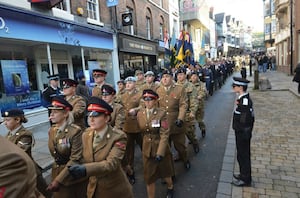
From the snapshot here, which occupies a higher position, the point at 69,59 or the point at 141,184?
the point at 69,59

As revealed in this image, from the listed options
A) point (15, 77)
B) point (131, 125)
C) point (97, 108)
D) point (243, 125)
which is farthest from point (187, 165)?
point (15, 77)

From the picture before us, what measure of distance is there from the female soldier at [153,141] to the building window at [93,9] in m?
9.56

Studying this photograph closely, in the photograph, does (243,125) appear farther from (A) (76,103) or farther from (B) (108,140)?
(A) (76,103)

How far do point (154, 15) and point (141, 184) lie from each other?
57.0ft

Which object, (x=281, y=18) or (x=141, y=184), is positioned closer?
(x=141, y=184)

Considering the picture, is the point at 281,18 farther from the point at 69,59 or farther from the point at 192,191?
the point at 192,191

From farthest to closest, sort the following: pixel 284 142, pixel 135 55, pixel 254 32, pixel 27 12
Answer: pixel 254 32 → pixel 135 55 → pixel 27 12 → pixel 284 142

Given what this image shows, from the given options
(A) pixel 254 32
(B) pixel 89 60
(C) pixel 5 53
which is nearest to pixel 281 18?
(B) pixel 89 60

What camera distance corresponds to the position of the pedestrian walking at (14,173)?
114 centimetres

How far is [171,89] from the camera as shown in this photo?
5113 millimetres

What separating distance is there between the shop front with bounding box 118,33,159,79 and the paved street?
6790 millimetres

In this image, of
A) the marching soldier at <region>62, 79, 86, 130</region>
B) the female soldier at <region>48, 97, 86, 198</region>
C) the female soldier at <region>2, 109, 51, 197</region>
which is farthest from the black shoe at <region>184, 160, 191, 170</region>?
the female soldier at <region>2, 109, 51, 197</region>

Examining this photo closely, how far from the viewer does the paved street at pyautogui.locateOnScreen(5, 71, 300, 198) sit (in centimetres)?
403

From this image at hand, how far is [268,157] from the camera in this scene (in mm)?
5262
